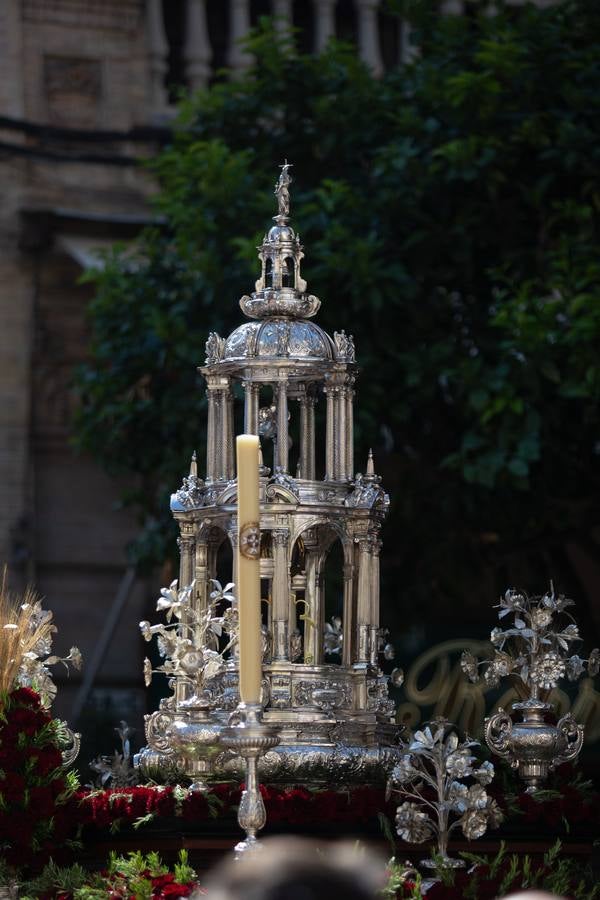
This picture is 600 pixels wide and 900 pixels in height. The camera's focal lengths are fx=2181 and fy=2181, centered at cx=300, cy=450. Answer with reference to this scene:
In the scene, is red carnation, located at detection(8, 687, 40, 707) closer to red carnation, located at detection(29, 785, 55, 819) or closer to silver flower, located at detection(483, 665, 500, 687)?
red carnation, located at detection(29, 785, 55, 819)

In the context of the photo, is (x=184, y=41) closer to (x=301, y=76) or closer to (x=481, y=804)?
(x=301, y=76)

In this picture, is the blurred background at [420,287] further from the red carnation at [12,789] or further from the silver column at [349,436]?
the red carnation at [12,789]

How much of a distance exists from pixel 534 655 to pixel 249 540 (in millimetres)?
2433

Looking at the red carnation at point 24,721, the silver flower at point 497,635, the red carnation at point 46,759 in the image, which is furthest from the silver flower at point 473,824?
the red carnation at point 24,721

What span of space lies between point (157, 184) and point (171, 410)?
6812mm

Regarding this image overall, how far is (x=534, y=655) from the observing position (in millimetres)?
10203

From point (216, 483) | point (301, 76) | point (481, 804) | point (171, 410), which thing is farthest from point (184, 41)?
point (481, 804)

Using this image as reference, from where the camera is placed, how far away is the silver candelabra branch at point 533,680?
1005 cm

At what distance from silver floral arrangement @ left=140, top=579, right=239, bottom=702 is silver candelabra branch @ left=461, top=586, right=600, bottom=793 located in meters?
1.17

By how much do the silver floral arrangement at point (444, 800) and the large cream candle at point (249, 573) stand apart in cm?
131

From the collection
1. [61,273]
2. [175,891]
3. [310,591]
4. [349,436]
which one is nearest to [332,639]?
[310,591]

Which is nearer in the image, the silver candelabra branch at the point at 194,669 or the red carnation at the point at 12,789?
the red carnation at the point at 12,789

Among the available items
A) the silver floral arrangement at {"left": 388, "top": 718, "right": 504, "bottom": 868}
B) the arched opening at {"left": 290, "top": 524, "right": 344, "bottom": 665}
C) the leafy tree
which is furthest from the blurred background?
the silver floral arrangement at {"left": 388, "top": 718, "right": 504, "bottom": 868}

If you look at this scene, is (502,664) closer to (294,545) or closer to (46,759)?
(294,545)
